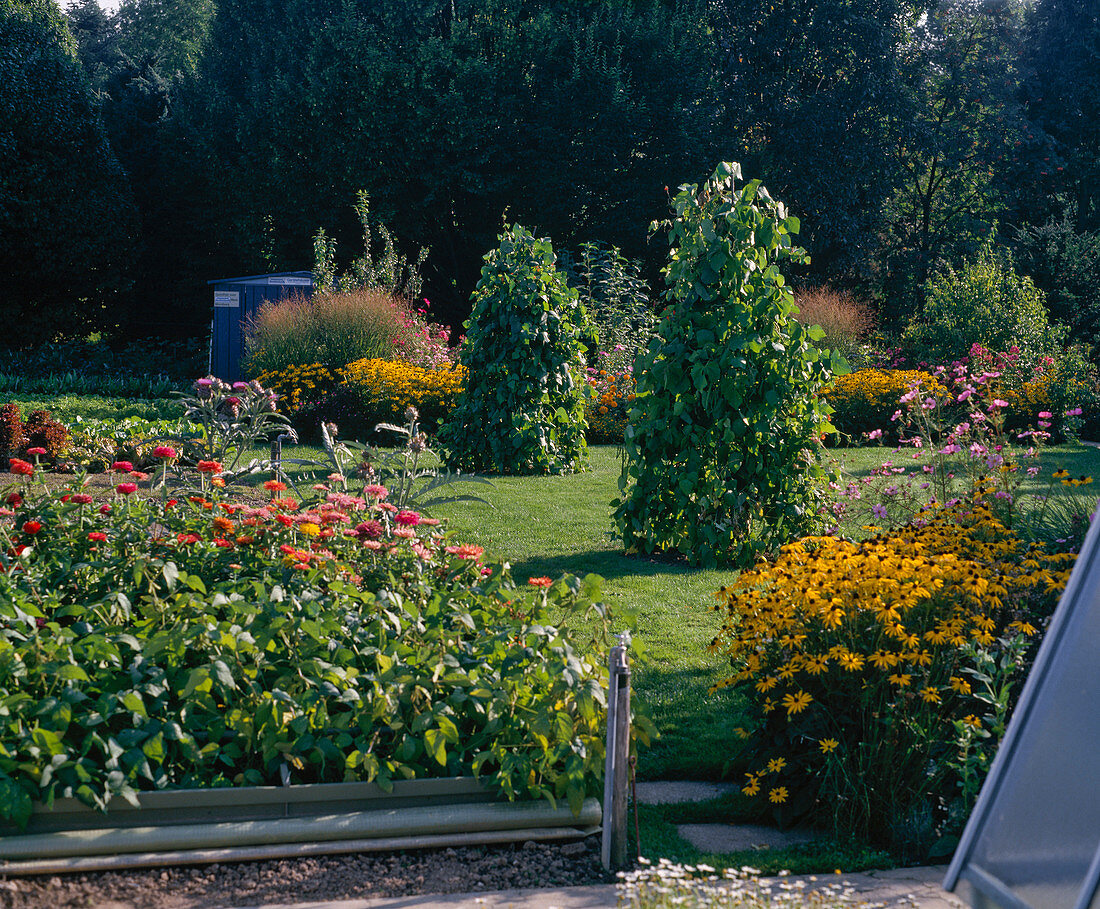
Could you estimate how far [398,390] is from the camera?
37.7 feet

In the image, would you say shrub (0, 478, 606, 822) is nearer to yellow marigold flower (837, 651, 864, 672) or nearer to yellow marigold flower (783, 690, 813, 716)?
yellow marigold flower (783, 690, 813, 716)

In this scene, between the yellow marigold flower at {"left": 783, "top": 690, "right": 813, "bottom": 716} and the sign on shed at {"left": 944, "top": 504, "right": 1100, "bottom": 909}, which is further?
the yellow marigold flower at {"left": 783, "top": 690, "right": 813, "bottom": 716}

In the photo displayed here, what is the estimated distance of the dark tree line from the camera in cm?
1914

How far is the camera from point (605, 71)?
758 inches

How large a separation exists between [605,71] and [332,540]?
16.9m

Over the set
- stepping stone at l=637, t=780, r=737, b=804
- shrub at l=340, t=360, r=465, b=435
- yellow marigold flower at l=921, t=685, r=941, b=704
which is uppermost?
shrub at l=340, t=360, r=465, b=435

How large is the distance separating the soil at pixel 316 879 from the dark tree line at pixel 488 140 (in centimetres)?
1735

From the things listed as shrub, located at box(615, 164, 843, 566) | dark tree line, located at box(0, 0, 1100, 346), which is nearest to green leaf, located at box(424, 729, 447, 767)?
shrub, located at box(615, 164, 843, 566)

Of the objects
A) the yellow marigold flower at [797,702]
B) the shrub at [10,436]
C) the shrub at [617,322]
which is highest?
the shrub at [617,322]

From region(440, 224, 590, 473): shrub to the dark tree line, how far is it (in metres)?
10.3

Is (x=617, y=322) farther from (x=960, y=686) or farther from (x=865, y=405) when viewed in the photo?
(x=960, y=686)

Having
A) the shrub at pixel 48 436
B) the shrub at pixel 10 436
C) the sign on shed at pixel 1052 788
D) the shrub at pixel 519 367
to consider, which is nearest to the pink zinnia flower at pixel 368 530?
the sign on shed at pixel 1052 788

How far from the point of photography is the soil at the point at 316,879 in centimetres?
257

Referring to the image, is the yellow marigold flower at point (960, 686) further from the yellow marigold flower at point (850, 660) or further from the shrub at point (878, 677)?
the yellow marigold flower at point (850, 660)
